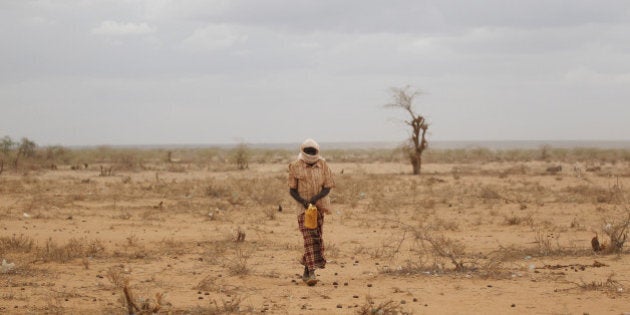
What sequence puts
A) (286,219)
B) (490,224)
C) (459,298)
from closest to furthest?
(459,298) → (490,224) → (286,219)

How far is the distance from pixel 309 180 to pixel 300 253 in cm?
282

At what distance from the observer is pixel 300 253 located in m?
→ 10.7

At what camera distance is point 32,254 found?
32.9 feet

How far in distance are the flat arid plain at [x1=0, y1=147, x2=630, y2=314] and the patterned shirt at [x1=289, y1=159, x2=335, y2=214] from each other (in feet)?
3.55

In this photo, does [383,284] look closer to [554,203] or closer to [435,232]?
[435,232]

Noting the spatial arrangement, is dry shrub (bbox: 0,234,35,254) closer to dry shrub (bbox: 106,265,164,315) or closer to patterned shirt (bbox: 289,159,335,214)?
dry shrub (bbox: 106,265,164,315)

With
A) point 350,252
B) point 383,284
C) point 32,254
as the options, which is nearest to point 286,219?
point 350,252

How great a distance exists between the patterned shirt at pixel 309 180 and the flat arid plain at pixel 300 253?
108cm

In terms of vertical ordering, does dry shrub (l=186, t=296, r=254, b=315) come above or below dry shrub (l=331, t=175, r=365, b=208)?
below

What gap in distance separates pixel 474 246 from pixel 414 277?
337cm

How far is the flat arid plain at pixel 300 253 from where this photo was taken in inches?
279

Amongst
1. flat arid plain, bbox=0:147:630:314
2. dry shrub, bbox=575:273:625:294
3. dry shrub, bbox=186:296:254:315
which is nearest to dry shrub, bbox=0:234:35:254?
flat arid plain, bbox=0:147:630:314

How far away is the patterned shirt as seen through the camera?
8.21 meters

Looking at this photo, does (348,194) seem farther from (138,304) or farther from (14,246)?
(138,304)
